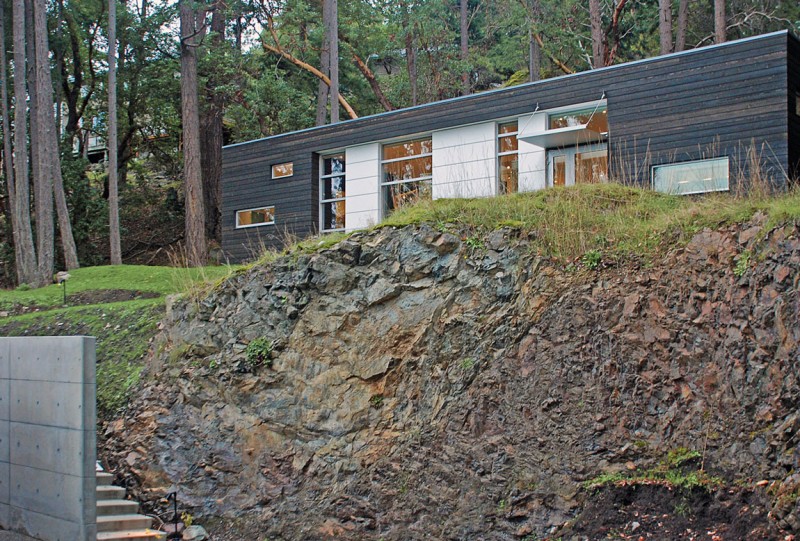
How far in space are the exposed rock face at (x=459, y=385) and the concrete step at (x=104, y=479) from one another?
308 mm

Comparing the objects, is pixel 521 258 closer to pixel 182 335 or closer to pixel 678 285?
pixel 678 285

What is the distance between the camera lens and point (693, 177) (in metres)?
12.0

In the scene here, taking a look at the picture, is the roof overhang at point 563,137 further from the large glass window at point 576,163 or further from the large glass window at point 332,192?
the large glass window at point 332,192

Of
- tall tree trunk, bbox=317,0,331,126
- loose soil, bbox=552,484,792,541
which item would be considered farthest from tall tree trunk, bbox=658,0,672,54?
loose soil, bbox=552,484,792,541

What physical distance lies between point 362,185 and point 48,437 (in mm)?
9090

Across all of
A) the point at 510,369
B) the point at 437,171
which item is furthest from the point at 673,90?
the point at 510,369

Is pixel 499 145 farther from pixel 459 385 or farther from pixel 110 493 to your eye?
pixel 110 493

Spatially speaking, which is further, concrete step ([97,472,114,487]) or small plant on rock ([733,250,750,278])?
concrete step ([97,472,114,487])

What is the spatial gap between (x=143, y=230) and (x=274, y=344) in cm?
1803

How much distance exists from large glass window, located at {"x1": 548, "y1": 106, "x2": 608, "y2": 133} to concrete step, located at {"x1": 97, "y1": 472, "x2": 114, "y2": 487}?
9425 millimetres

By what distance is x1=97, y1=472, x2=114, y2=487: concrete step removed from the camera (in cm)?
945

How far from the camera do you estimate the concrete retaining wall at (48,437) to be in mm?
7844

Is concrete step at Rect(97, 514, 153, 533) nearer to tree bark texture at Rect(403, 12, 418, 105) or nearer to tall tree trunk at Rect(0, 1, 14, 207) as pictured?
tall tree trunk at Rect(0, 1, 14, 207)

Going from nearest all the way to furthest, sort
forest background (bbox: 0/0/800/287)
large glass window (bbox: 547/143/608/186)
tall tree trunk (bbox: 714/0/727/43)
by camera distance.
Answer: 1. large glass window (bbox: 547/143/608/186)
2. tall tree trunk (bbox: 714/0/727/43)
3. forest background (bbox: 0/0/800/287)
